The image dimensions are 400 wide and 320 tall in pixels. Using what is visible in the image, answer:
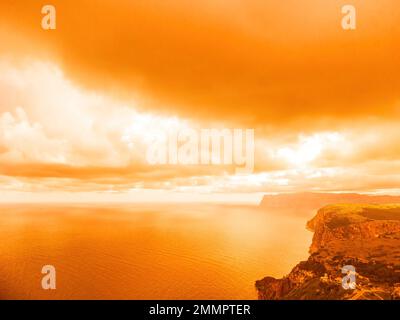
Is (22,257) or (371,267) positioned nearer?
(371,267)

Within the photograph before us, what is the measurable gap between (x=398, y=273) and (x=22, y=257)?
7561 cm

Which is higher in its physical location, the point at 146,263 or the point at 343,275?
the point at 343,275

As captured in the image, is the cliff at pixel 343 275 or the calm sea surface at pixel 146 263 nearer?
the cliff at pixel 343 275

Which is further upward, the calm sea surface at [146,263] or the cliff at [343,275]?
the cliff at [343,275]

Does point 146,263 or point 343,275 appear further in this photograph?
point 146,263

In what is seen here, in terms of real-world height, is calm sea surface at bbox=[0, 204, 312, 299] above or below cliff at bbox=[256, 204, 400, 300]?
below

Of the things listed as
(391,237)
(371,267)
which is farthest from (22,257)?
(391,237)

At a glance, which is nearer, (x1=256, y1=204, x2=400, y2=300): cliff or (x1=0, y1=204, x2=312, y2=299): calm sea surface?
(x1=256, y1=204, x2=400, y2=300): cliff
